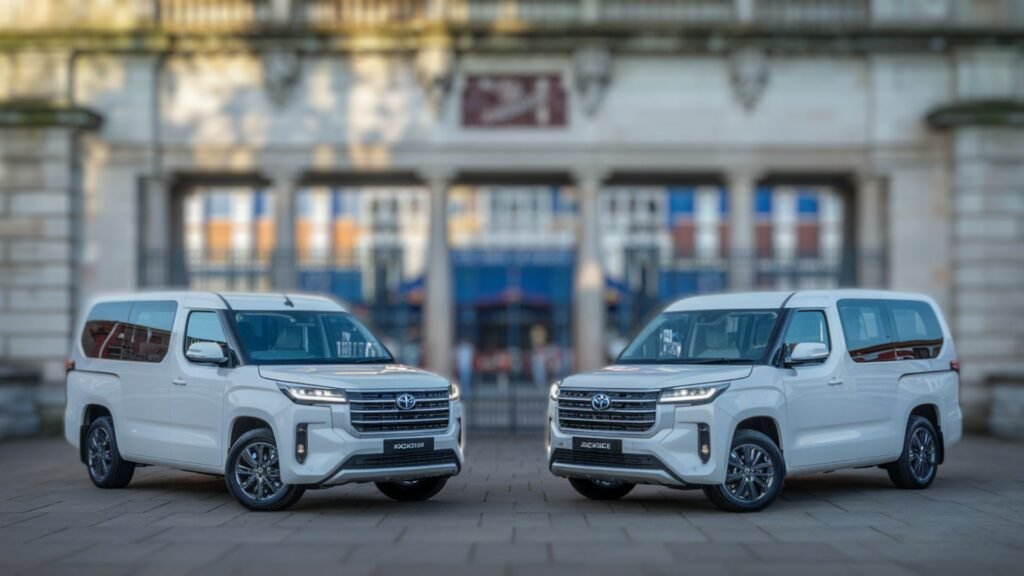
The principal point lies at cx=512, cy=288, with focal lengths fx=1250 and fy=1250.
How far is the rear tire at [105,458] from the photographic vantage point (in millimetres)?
13414

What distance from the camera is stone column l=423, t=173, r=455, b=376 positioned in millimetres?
23188

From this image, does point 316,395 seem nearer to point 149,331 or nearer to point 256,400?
point 256,400

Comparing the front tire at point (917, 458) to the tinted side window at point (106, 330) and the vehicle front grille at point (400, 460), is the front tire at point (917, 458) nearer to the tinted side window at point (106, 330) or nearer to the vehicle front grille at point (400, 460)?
the vehicle front grille at point (400, 460)

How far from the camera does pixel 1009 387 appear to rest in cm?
2141

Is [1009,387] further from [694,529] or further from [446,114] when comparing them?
[694,529]

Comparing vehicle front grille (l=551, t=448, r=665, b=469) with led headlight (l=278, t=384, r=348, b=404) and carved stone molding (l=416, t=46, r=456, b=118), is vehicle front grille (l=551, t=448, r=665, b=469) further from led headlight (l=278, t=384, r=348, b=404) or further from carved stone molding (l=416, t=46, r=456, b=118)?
carved stone molding (l=416, t=46, r=456, b=118)

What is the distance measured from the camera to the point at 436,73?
23.0 m

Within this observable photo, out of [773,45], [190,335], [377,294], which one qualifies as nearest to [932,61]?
[773,45]

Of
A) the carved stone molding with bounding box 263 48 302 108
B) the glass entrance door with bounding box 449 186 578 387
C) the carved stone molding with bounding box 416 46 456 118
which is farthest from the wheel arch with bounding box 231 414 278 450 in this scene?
the glass entrance door with bounding box 449 186 578 387

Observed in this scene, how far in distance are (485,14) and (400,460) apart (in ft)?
45.5

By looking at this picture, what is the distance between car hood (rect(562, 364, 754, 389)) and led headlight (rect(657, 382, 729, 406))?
→ 52 millimetres

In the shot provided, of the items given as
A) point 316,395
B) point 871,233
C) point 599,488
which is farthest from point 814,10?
point 316,395

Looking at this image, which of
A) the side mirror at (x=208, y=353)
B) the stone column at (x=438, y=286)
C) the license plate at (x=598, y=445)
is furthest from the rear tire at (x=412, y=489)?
the stone column at (x=438, y=286)

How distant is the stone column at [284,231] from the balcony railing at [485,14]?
287 cm
